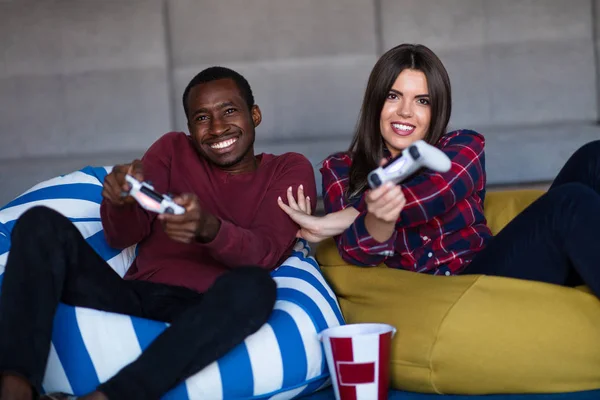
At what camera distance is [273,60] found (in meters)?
3.00

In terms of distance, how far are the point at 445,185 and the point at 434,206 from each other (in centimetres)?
5

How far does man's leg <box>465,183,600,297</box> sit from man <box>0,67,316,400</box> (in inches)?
19.4

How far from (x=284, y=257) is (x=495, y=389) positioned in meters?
0.62

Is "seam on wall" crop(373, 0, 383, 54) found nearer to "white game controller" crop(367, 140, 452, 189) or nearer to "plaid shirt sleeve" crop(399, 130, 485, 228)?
"plaid shirt sleeve" crop(399, 130, 485, 228)

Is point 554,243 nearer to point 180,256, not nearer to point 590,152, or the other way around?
point 590,152

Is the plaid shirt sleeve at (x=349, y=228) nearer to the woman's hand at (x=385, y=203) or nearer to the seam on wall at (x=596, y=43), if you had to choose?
the woman's hand at (x=385, y=203)

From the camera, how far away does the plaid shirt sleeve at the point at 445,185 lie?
188cm

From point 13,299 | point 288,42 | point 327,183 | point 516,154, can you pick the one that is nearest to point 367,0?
point 288,42

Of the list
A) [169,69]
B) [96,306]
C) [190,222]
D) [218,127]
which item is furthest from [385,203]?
[169,69]

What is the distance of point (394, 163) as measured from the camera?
1.58 meters

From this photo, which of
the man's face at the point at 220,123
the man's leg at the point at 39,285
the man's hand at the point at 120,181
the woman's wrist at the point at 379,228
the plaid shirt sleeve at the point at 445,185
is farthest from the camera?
the man's face at the point at 220,123

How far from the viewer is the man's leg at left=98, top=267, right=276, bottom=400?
5.04 ft

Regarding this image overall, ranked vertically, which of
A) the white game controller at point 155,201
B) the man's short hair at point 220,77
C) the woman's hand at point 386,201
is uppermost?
the man's short hair at point 220,77

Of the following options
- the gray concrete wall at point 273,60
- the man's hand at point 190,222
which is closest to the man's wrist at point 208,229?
the man's hand at point 190,222
